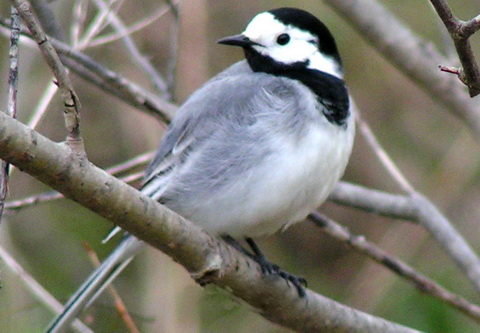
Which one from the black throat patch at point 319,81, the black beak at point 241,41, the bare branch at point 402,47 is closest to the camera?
the black throat patch at point 319,81

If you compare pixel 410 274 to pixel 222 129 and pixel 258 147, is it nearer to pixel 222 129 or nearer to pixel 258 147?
pixel 258 147

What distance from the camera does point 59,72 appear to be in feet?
Answer: 7.37

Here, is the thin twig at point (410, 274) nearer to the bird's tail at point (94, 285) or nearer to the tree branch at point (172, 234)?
the tree branch at point (172, 234)

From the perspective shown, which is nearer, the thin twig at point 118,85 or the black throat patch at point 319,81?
the black throat patch at point 319,81

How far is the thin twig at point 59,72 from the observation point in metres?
2.18

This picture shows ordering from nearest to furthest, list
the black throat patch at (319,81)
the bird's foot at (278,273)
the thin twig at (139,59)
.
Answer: the bird's foot at (278,273) < the black throat patch at (319,81) < the thin twig at (139,59)

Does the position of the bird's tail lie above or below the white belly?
below

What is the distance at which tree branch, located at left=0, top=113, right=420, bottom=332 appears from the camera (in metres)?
2.21

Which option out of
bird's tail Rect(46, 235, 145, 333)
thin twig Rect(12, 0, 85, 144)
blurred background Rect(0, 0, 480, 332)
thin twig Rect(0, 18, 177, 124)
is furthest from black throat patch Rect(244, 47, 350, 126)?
thin twig Rect(12, 0, 85, 144)

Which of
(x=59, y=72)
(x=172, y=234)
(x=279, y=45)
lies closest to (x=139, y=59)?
(x=279, y=45)

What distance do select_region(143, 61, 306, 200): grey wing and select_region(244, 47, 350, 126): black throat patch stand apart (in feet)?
0.24

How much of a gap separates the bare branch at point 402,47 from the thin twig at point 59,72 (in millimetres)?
2282

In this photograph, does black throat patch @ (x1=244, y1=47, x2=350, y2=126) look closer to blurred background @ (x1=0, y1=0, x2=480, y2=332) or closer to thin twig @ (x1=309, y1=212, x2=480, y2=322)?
thin twig @ (x1=309, y1=212, x2=480, y2=322)

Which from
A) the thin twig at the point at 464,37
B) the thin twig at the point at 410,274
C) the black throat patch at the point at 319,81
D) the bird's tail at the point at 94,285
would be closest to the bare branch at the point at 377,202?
the thin twig at the point at 410,274
